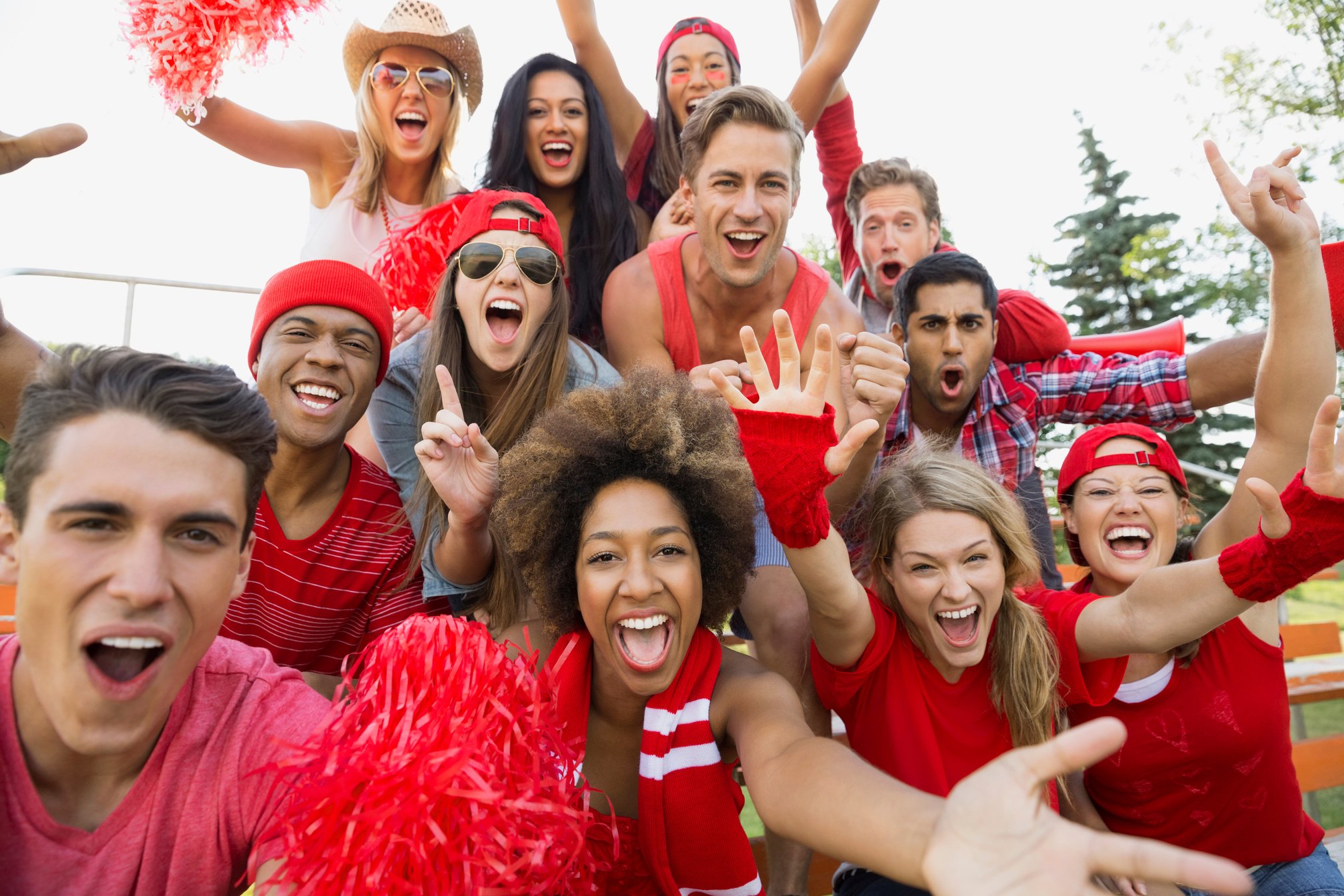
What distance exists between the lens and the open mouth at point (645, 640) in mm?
2400

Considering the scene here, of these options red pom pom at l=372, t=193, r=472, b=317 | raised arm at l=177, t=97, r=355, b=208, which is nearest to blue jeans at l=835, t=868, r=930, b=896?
red pom pom at l=372, t=193, r=472, b=317

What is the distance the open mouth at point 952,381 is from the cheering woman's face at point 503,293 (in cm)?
162

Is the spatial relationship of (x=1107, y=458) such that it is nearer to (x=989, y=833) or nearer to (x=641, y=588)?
(x=641, y=588)

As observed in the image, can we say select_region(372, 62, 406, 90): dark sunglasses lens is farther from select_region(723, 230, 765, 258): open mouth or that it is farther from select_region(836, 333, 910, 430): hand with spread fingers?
select_region(836, 333, 910, 430): hand with spread fingers

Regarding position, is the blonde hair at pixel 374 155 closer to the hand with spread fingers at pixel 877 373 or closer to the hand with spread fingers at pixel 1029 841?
the hand with spread fingers at pixel 877 373

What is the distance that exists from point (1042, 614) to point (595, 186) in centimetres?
263

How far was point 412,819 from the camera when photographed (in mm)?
1864

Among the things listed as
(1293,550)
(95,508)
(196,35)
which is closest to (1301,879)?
(1293,550)

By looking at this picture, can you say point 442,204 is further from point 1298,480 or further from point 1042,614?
point 1298,480

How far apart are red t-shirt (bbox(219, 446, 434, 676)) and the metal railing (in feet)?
8.36

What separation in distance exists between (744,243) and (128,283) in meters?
3.58

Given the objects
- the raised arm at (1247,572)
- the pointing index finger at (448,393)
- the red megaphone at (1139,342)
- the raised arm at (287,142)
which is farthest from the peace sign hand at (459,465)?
the red megaphone at (1139,342)

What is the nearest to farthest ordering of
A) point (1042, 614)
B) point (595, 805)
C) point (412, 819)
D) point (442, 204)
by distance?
point (412, 819), point (595, 805), point (1042, 614), point (442, 204)

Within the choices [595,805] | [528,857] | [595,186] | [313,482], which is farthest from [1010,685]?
[595,186]
